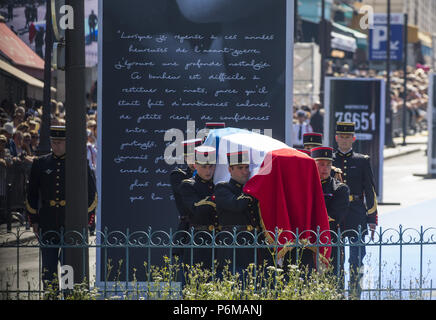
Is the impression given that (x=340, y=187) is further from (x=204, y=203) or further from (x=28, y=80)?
(x=28, y=80)

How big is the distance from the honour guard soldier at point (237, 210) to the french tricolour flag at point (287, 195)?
93 millimetres

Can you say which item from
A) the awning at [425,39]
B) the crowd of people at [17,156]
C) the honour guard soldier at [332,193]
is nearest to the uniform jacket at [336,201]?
the honour guard soldier at [332,193]

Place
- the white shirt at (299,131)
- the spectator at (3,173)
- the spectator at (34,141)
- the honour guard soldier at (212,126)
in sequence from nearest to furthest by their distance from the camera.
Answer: the honour guard soldier at (212,126) < the spectator at (3,173) < the spectator at (34,141) < the white shirt at (299,131)

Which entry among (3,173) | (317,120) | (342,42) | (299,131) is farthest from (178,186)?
(342,42)

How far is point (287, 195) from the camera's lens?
9.37 metres

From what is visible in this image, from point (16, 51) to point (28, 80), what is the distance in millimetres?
887

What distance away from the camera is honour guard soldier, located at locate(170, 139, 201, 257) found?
10.1 meters

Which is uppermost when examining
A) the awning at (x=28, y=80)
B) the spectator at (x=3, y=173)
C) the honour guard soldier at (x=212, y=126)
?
the awning at (x=28, y=80)

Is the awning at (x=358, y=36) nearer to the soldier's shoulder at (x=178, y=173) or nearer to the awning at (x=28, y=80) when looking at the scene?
the awning at (x=28, y=80)

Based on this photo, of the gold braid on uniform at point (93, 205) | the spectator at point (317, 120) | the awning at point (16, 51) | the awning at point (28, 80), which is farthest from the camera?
the spectator at point (317, 120)

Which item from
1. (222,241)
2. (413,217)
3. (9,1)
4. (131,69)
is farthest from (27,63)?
(222,241)

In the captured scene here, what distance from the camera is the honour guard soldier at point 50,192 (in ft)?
35.4

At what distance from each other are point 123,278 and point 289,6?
3.41m

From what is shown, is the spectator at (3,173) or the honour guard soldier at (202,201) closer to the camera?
the honour guard soldier at (202,201)
